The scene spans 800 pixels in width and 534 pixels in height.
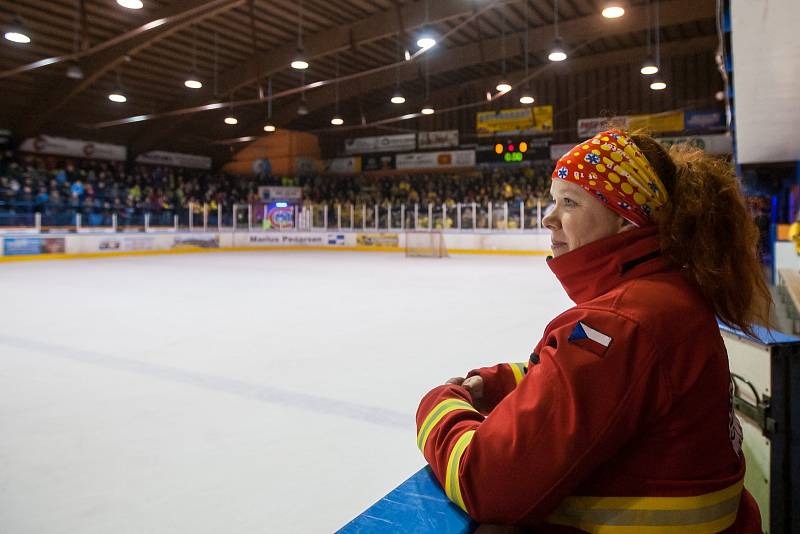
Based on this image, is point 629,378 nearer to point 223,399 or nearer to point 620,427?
point 620,427

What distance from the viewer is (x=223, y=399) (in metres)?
3.07

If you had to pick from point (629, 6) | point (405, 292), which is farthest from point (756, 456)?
point (629, 6)

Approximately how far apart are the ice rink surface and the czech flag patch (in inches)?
50.8

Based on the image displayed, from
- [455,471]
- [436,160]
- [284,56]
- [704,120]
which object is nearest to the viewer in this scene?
[455,471]

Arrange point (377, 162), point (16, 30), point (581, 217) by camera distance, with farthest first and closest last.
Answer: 1. point (377, 162)
2. point (16, 30)
3. point (581, 217)

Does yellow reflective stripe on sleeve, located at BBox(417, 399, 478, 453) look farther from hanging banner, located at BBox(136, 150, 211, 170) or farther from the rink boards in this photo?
hanging banner, located at BBox(136, 150, 211, 170)

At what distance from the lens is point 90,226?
16.1 m

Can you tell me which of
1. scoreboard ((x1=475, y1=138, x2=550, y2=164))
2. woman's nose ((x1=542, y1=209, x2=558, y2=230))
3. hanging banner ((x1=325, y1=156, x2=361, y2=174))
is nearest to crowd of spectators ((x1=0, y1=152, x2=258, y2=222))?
hanging banner ((x1=325, y1=156, x2=361, y2=174))

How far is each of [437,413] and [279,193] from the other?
2530cm

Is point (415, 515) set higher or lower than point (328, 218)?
lower

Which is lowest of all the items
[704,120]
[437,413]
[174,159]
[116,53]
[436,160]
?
[437,413]

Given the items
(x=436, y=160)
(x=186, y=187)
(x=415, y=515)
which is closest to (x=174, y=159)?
(x=186, y=187)

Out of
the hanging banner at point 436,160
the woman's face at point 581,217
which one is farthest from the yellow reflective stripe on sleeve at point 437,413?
the hanging banner at point 436,160

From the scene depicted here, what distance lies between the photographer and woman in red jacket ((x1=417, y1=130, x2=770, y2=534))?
0.79 meters
